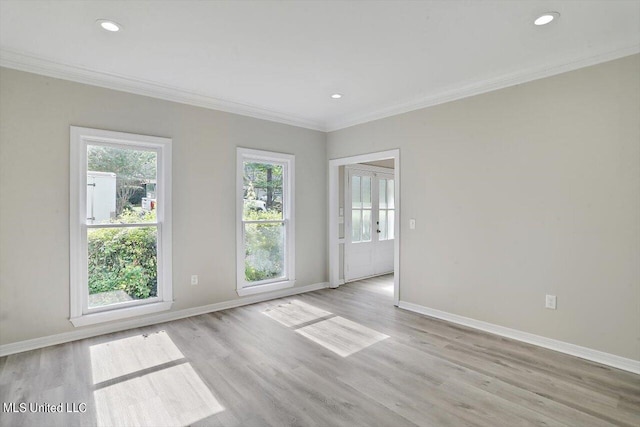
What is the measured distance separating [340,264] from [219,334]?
8.91 ft

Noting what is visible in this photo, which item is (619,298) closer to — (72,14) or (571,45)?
(571,45)

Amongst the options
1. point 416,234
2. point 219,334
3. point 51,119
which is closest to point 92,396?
point 219,334

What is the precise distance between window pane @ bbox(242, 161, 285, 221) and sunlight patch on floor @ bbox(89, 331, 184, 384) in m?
1.94

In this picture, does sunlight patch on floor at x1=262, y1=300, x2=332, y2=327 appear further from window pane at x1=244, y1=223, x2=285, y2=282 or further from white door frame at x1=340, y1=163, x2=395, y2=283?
white door frame at x1=340, y1=163, x2=395, y2=283

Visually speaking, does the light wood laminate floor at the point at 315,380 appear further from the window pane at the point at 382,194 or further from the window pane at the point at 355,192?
the window pane at the point at 382,194

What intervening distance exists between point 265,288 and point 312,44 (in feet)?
10.9

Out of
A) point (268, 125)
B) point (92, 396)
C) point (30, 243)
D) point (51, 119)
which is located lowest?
point (92, 396)

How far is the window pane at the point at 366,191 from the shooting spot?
6.13 m

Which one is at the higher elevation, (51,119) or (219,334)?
(51,119)

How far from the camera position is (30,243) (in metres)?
3.10

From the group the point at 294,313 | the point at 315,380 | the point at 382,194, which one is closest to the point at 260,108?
the point at 294,313

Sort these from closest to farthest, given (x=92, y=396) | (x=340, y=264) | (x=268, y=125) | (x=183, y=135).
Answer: (x=92, y=396) → (x=183, y=135) → (x=268, y=125) → (x=340, y=264)

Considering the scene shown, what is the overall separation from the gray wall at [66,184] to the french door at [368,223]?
5.58 ft

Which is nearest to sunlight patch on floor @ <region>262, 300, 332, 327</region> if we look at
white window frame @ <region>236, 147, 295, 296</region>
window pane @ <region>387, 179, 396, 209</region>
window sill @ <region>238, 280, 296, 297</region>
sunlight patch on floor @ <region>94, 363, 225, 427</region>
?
window sill @ <region>238, 280, 296, 297</region>
